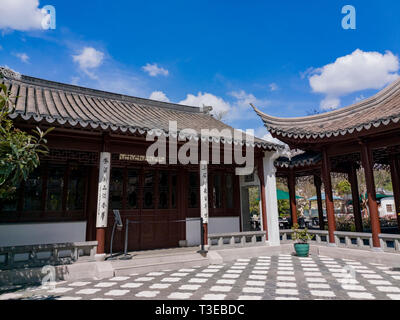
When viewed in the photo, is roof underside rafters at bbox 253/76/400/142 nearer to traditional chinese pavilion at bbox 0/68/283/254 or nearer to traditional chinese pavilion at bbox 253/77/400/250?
traditional chinese pavilion at bbox 253/77/400/250

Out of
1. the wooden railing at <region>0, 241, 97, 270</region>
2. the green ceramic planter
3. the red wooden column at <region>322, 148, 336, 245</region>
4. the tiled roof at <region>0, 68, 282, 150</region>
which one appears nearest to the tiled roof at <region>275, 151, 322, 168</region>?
the red wooden column at <region>322, 148, 336, 245</region>

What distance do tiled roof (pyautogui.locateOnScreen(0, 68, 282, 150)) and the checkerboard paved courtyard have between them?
2.67m

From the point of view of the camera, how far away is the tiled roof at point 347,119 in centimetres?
581

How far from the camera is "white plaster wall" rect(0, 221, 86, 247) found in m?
5.38

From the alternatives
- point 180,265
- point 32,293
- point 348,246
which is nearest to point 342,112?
point 348,246

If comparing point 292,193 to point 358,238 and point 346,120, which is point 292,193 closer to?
point 358,238

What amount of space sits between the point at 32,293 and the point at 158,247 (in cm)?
345

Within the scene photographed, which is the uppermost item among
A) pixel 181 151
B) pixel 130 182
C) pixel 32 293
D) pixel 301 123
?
pixel 301 123

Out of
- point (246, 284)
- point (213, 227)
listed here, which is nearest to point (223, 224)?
point (213, 227)

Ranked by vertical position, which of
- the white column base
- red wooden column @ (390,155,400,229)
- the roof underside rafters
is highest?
the roof underside rafters

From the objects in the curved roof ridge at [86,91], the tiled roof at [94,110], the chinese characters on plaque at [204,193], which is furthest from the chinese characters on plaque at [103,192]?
the curved roof ridge at [86,91]

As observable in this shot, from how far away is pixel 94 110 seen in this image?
6.86 meters
